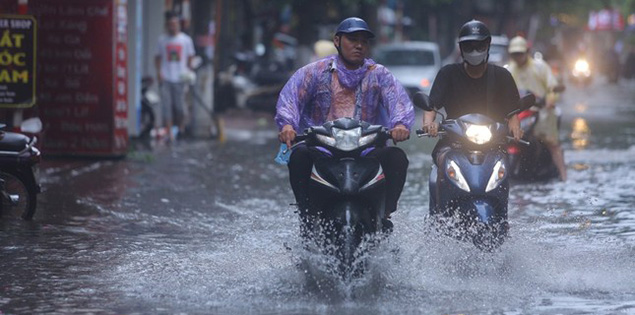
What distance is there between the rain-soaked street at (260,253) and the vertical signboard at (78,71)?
0.41 m

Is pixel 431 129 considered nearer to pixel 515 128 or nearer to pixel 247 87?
pixel 515 128

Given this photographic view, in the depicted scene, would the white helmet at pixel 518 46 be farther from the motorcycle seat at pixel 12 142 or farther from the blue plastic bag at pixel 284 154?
the blue plastic bag at pixel 284 154

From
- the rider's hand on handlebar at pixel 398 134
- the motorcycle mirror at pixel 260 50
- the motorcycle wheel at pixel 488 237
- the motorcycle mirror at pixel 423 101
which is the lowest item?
the motorcycle mirror at pixel 260 50

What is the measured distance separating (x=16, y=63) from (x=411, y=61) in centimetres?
1992

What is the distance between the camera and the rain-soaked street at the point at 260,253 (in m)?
7.57

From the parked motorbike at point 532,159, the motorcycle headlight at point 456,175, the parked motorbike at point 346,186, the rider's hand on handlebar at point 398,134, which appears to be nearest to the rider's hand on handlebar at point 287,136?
the parked motorbike at point 346,186

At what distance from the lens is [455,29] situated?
54062 mm

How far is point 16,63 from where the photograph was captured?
12.2 metres

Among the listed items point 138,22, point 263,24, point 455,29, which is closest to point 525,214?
point 138,22

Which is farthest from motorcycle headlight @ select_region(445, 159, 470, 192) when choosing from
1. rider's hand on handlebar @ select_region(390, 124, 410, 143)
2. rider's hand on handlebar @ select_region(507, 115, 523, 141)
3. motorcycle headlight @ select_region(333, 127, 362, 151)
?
motorcycle headlight @ select_region(333, 127, 362, 151)

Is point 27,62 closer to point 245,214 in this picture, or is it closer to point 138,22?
point 245,214

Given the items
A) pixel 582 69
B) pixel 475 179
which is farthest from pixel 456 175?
pixel 582 69

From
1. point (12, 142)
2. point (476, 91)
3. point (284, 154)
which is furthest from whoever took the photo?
point (12, 142)

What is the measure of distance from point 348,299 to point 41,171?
808 cm
